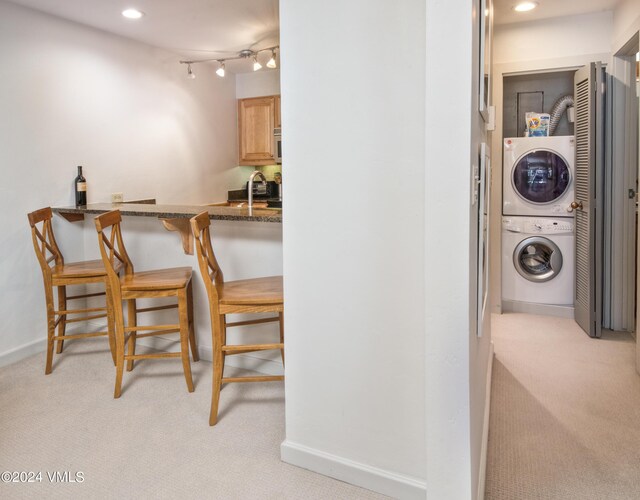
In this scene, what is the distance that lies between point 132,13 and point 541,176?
344cm

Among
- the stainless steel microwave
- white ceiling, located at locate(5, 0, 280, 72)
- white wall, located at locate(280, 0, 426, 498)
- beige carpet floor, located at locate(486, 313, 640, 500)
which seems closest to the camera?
white wall, located at locate(280, 0, 426, 498)

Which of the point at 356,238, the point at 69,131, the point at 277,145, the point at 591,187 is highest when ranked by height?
the point at 277,145

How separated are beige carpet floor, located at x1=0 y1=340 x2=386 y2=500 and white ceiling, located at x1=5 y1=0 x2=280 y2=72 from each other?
239 centimetres

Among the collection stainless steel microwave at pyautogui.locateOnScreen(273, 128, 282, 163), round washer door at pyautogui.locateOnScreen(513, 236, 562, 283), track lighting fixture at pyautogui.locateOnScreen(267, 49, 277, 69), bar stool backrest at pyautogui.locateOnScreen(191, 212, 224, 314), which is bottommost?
round washer door at pyautogui.locateOnScreen(513, 236, 562, 283)

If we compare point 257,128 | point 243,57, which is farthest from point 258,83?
point 243,57

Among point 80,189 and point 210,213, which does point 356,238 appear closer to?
point 210,213

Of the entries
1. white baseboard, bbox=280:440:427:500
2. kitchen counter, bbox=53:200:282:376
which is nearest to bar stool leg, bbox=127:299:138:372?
kitchen counter, bbox=53:200:282:376

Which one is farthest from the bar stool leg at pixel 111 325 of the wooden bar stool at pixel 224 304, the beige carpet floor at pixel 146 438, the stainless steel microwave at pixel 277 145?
the stainless steel microwave at pixel 277 145

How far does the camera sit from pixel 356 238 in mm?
1751

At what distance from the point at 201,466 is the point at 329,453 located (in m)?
0.53

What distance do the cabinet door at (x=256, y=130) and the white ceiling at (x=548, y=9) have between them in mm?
2568

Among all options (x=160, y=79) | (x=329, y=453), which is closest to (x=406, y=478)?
(x=329, y=453)

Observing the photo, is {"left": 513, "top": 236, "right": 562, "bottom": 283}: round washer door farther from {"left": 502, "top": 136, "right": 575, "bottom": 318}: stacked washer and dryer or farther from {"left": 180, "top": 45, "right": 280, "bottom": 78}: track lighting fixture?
{"left": 180, "top": 45, "right": 280, "bottom": 78}: track lighting fixture

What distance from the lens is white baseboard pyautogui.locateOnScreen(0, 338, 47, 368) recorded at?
3135 mm
